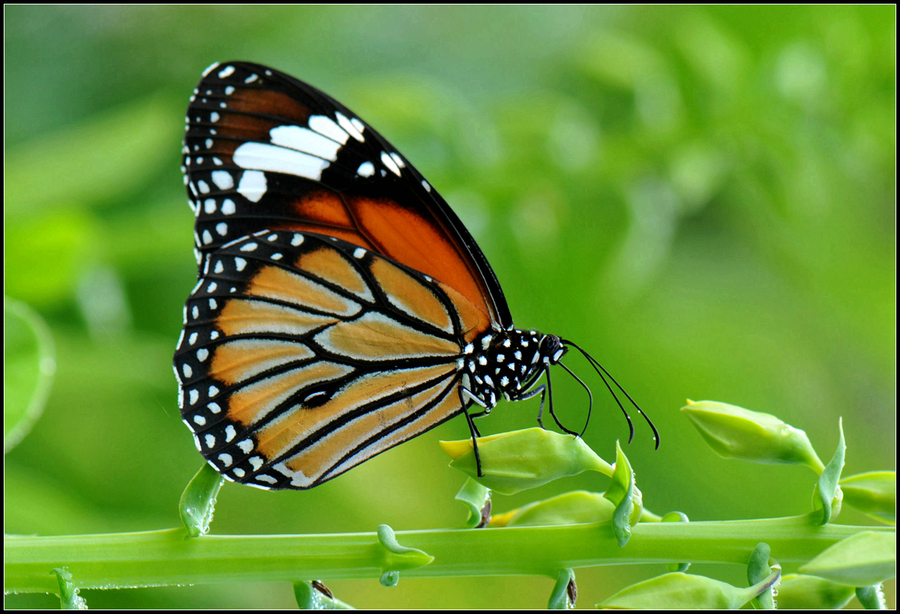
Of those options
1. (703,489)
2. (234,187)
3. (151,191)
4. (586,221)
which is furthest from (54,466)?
(703,489)

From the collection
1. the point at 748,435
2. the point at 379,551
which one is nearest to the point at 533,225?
the point at 748,435

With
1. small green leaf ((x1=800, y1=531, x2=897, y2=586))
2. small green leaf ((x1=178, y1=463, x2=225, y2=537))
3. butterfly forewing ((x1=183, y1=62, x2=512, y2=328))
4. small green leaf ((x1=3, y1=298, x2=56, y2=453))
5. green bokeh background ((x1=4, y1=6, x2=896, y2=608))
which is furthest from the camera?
green bokeh background ((x1=4, y1=6, x2=896, y2=608))

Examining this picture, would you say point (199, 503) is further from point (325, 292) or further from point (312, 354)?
point (325, 292)

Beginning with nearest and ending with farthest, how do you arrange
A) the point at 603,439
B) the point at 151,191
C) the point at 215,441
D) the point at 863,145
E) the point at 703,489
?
1. the point at 215,441
2. the point at 863,145
3. the point at 603,439
4. the point at 151,191
5. the point at 703,489

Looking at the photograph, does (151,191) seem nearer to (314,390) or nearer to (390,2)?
(390,2)

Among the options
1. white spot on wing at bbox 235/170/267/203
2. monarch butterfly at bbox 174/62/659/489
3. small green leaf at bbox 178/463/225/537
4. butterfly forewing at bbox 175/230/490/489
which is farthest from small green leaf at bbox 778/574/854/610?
white spot on wing at bbox 235/170/267/203

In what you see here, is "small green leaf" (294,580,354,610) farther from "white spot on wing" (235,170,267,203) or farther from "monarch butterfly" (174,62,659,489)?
"white spot on wing" (235,170,267,203)
